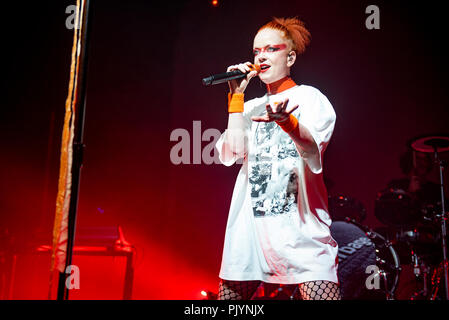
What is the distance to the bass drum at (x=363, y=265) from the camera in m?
2.71

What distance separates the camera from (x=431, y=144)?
11.3 feet

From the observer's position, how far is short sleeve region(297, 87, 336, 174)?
5.14ft

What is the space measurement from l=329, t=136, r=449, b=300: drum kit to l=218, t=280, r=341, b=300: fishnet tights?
4.02 feet

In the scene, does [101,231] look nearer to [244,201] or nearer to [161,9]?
[244,201]

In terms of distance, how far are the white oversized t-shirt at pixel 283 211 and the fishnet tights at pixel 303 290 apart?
0.10ft

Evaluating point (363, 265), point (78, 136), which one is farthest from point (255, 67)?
point (363, 265)

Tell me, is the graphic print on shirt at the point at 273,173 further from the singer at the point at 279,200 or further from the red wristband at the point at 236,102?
Answer: the red wristband at the point at 236,102

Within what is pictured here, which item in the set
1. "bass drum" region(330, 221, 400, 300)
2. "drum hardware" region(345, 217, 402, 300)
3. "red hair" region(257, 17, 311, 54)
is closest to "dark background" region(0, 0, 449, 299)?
"drum hardware" region(345, 217, 402, 300)

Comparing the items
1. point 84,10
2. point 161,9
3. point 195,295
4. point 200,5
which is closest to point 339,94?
point 200,5

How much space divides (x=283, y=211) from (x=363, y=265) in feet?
4.81

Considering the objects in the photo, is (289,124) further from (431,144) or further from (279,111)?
(431,144)

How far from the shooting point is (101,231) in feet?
10.8

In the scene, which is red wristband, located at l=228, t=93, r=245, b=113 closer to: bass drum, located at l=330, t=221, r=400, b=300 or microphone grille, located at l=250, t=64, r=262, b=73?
microphone grille, located at l=250, t=64, r=262, b=73

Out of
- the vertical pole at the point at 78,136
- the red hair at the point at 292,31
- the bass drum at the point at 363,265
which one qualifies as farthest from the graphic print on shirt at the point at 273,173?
the bass drum at the point at 363,265
